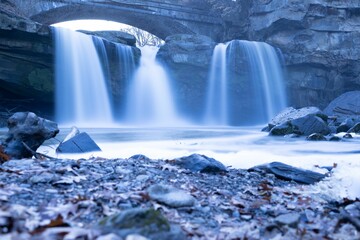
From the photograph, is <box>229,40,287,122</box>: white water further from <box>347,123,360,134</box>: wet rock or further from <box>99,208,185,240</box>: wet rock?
<box>99,208,185,240</box>: wet rock

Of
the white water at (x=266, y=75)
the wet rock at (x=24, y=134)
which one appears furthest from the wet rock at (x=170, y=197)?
the white water at (x=266, y=75)

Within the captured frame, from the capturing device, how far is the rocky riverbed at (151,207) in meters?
2.26

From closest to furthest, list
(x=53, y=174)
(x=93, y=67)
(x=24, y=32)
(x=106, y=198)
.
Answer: (x=106, y=198) → (x=53, y=174) → (x=24, y=32) → (x=93, y=67)

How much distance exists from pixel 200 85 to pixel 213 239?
18.2 meters

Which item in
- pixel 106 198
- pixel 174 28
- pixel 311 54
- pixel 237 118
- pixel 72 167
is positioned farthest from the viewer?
pixel 174 28

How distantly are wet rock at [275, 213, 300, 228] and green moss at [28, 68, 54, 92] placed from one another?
48.8 feet

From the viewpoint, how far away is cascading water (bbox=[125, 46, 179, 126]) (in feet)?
62.0

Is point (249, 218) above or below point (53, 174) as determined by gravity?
below

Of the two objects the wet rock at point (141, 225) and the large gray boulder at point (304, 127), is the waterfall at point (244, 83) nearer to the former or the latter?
the large gray boulder at point (304, 127)

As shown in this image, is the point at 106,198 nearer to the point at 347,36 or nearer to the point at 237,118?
the point at 237,118

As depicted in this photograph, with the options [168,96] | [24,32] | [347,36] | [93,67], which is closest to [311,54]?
[347,36]

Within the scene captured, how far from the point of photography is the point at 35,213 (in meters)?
2.47

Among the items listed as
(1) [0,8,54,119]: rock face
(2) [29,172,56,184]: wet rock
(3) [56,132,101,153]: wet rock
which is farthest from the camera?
(1) [0,8,54,119]: rock face

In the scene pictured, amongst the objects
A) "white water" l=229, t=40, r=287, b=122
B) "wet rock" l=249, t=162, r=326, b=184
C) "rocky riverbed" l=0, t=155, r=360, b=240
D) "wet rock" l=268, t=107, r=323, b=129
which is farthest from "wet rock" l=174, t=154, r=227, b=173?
"white water" l=229, t=40, r=287, b=122
